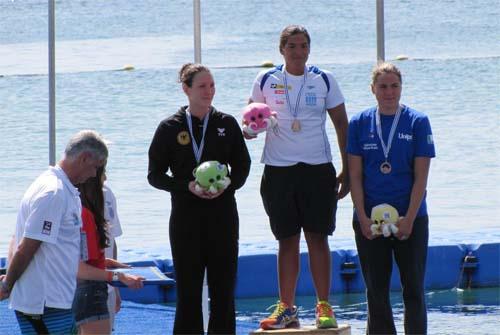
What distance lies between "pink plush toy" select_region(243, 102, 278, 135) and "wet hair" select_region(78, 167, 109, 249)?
1059 millimetres

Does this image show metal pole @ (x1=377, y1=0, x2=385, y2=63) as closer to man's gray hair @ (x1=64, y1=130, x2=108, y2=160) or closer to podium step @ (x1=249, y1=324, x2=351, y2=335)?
podium step @ (x1=249, y1=324, x2=351, y2=335)

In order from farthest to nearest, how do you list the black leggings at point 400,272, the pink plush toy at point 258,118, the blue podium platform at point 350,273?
the blue podium platform at point 350,273 → the pink plush toy at point 258,118 → the black leggings at point 400,272

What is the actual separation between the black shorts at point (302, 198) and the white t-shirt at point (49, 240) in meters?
1.72

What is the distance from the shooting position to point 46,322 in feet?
16.3

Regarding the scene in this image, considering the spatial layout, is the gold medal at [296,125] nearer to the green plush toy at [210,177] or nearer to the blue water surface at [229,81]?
the green plush toy at [210,177]

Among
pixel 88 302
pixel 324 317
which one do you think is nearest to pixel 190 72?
pixel 88 302

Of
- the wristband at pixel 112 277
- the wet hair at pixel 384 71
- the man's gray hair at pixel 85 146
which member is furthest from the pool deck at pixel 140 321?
the man's gray hair at pixel 85 146

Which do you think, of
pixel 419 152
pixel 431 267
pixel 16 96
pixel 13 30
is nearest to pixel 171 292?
pixel 431 267

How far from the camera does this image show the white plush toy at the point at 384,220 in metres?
6.00

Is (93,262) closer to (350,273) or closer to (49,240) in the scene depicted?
(49,240)

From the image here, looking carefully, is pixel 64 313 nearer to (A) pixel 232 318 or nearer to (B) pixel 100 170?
(B) pixel 100 170

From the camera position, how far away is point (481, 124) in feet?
62.1

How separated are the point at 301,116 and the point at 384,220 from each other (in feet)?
2.66

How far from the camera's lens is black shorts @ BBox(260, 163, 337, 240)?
6504mm
